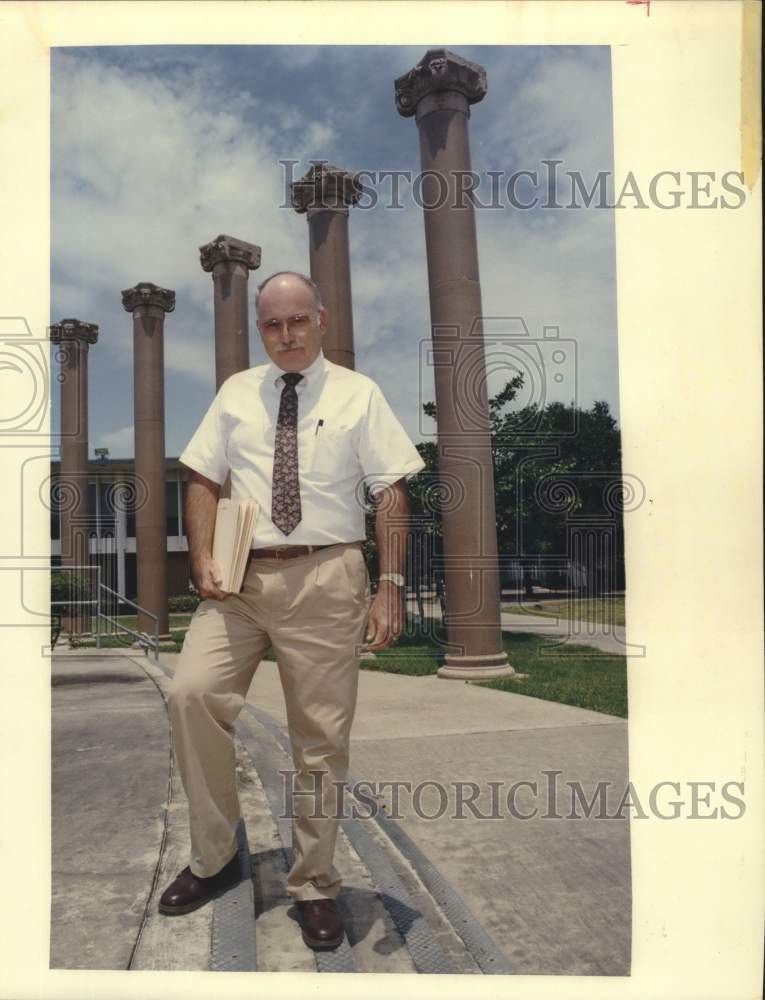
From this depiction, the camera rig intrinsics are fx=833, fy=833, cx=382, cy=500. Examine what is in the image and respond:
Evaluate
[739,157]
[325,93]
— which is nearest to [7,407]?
[325,93]

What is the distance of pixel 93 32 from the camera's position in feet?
9.18

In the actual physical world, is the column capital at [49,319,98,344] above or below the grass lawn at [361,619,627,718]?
above

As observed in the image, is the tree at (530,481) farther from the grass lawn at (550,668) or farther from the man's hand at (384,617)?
the man's hand at (384,617)

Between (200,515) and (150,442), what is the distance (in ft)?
9.21

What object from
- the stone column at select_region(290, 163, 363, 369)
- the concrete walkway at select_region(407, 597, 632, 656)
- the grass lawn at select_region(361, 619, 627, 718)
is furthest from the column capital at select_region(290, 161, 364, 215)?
the grass lawn at select_region(361, 619, 627, 718)

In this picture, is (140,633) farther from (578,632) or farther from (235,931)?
(235,931)

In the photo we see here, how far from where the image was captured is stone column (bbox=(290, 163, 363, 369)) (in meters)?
3.03

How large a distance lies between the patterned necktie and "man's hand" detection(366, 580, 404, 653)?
1.17 feet

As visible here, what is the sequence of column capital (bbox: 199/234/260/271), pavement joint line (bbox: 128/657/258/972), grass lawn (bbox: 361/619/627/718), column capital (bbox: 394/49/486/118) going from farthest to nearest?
grass lawn (bbox: 361/619/627/718) → column capital (bbox: 199/234/260/271) → column capital (bbox: 394/49/486/118) → pavement joint line (bbox: 128/657/258/972)

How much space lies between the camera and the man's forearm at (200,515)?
2.70 m

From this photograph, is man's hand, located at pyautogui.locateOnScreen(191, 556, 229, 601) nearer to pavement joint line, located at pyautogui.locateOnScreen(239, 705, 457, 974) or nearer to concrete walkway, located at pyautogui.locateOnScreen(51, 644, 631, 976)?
concrete walkway, located at pyautogui.locateOnScreen(51, 644, 631, 976)

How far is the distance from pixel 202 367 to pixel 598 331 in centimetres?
164

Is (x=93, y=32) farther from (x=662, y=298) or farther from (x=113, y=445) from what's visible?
(x=662, y=298)

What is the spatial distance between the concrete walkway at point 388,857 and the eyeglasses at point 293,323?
178cm
